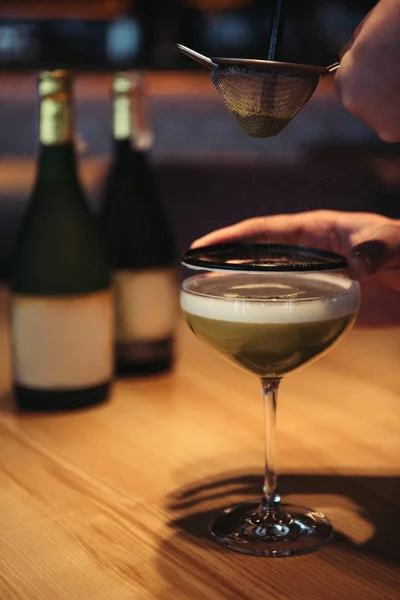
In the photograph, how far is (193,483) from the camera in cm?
90

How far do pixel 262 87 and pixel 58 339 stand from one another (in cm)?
45

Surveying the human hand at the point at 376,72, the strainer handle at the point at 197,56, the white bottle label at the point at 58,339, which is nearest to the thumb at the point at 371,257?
the human hand at the point at 376,72

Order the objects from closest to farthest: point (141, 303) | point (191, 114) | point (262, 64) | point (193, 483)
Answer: point (262, 64) < point (193, 483) < point (141, 303) < point (191, 114)

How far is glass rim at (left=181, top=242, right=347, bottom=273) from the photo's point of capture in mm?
768

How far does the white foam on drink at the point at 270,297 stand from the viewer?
0.79m

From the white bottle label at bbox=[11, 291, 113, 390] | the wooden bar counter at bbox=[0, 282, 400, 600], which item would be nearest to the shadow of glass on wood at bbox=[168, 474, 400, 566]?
the wooden bar counter at bbox=[0, 282, 400, 600]

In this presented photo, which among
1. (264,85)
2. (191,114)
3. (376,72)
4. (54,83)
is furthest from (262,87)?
(191,114)

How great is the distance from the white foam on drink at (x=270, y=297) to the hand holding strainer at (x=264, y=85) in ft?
0.49

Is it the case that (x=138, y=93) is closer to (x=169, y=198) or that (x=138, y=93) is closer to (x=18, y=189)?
(x=169, y=198)

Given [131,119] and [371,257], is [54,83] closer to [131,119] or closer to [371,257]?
[131,119]

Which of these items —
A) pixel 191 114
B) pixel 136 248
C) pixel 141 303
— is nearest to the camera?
pixel 141 303

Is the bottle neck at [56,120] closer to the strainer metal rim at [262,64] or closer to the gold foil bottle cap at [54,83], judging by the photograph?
the gold foil bottle cap at [54,83]

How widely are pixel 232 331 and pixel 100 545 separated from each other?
0.22 meters

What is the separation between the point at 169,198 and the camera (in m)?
2.46
